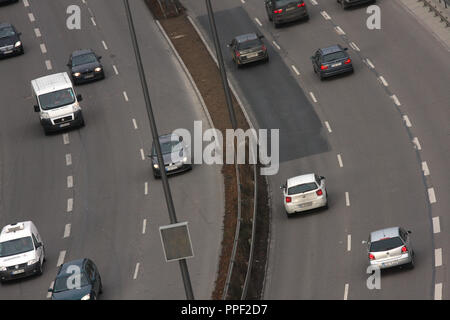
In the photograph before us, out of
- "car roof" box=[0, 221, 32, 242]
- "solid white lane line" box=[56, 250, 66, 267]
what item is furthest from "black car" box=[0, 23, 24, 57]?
"car roof" box=[0, 221, 32, 242]

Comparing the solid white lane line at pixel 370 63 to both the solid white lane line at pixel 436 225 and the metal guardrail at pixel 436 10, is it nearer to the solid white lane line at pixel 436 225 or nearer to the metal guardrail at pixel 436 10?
the metal guardrail at pixel 436 10

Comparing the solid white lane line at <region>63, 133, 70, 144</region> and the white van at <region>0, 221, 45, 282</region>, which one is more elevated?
the white van at <region>0, 221, 45, 282</region>

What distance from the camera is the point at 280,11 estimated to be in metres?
65.4

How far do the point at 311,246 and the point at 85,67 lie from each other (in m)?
25.6

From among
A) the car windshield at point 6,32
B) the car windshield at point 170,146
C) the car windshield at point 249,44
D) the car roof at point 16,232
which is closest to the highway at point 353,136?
the car windshield at point 249,44

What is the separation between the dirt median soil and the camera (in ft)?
128

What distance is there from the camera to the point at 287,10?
65.4 meters

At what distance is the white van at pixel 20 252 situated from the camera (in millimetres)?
42406

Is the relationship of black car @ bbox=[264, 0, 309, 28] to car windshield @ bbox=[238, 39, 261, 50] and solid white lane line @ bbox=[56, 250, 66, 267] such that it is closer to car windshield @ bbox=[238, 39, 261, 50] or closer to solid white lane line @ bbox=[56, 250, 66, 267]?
car windshield @ bbox=[238, 39, 261, 50]

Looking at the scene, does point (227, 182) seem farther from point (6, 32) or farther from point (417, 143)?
point (6, 32)

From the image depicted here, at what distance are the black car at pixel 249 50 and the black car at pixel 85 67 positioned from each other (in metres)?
7.70

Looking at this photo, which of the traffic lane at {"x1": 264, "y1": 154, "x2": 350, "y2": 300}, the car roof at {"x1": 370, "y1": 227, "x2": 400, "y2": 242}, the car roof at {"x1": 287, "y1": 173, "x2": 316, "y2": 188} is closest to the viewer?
the car roof at {"x1": 370, "y1": 227, "x2": 400, "y2": 242}

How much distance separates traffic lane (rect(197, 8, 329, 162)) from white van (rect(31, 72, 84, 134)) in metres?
8.63

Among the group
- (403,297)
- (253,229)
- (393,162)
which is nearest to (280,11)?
(393,162)
